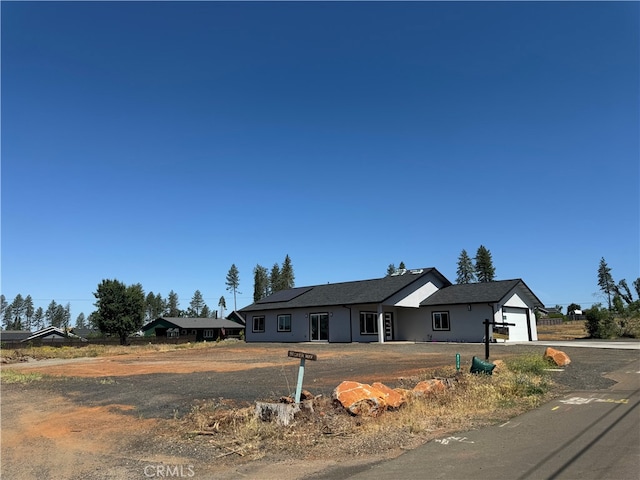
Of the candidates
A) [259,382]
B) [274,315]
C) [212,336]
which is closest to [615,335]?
[274,315]

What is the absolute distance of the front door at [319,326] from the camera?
32.8 m

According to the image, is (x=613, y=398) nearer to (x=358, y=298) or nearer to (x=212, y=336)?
(x=358, y=298)

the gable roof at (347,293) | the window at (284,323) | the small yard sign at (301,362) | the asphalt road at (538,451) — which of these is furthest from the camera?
the window at (284,323)

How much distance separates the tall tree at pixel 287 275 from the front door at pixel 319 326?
60.1 meters

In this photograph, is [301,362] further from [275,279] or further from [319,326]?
[275,279]

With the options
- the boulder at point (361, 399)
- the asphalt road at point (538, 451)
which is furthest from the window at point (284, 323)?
the asphalt road at point (538, 451)

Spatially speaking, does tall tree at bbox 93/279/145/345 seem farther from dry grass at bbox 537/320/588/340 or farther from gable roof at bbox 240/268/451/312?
dry grass at bbox 537/320/588/340

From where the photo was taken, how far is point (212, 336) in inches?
2697

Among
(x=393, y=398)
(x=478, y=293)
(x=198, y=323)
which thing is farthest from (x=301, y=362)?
(x=198, y=323)

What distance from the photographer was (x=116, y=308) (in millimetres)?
54750

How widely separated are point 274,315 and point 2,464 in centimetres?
3146

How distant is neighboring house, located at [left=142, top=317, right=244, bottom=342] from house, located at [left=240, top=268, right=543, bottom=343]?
34.5 m

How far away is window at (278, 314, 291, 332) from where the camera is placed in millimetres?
35406

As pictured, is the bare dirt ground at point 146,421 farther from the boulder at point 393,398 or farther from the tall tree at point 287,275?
the tall tree at point 287,275
